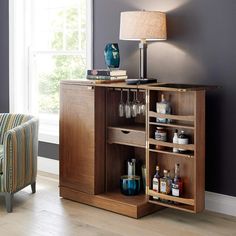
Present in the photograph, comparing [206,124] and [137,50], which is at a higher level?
[137,50]

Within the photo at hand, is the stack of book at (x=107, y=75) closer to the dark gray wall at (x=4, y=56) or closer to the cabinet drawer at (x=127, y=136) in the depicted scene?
the cabinet drawer at (x=127, y=136)

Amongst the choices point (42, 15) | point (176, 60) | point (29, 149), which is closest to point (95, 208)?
point (29, 149)

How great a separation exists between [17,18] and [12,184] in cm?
207

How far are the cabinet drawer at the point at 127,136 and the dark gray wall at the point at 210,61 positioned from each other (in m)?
0.50

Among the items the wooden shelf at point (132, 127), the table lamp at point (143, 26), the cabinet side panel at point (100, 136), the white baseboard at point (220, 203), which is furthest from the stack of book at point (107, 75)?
the white baseboard at point (220, 203)

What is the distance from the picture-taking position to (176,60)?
11.9 feet

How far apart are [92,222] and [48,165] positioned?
153 centimetres

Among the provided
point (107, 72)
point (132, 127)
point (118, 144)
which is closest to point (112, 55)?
point (107, 72)

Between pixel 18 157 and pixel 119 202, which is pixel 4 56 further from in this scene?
pixel 119 202

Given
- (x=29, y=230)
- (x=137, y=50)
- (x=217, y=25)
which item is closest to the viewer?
(x=29, y=230)

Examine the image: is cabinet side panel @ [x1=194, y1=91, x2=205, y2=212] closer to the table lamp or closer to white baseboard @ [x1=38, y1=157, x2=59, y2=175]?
the table lamp

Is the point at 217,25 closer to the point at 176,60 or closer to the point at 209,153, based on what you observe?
the point at 176,60

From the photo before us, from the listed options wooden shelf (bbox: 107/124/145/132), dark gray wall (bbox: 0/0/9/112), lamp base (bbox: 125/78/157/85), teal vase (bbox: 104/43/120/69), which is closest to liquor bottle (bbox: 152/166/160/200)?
wooden shelf (bbox: 107/124/145/132)

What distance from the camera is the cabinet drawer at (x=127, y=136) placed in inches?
137
